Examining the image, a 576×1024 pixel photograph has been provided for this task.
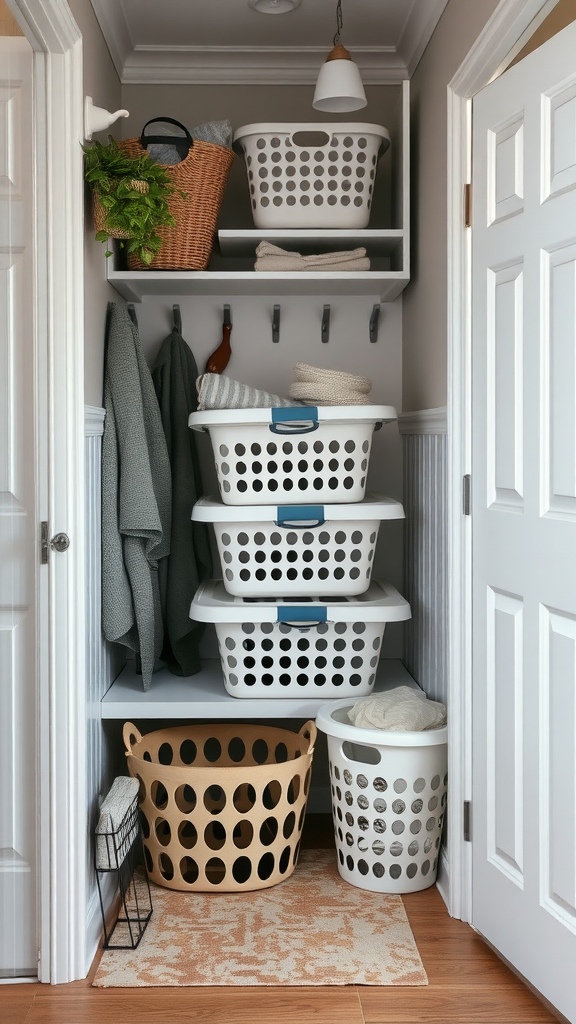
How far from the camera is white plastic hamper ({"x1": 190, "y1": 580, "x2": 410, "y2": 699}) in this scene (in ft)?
7.63

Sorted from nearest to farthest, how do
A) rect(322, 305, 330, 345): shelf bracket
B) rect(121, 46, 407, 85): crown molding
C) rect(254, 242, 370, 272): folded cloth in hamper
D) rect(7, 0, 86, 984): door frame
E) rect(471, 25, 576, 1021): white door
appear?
rect(471, 25, 576, 1021): white door
rect(7, 0, 86, 984): door frame
rect(254, 242, 370, 272): folded cloth in hamper
rect(121, 46, 407, 85): crown molding
rect(322, 305, 330, 345): shelf bracket

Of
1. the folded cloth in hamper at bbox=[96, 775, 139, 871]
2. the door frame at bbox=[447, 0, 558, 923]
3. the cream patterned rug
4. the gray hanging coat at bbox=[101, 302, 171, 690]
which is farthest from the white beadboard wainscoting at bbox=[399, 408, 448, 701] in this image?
the folded cloth in hamper at bbox=[96, 775, 139, 871]

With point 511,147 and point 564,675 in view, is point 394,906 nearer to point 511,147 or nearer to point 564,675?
point 564,675

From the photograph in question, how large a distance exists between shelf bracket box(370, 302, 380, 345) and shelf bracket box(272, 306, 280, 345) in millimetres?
295

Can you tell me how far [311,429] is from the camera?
90.7 inches

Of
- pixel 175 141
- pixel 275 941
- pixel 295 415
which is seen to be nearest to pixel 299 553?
pixel 295 415

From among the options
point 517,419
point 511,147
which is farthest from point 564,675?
point 511,147

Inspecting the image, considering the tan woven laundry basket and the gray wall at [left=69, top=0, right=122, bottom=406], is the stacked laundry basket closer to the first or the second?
the gray wall at [left=69, top=0, right=122, bottom=406]

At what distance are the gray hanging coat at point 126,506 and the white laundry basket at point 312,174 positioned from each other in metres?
0.55

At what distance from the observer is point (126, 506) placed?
230cm

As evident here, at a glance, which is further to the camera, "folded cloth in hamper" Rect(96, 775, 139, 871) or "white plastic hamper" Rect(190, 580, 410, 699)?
"white plastic hamper" Rect(190, 580, 410, 699)

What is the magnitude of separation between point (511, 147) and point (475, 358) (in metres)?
0.45

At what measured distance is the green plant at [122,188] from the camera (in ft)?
6.46

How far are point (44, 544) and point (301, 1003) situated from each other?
1.09m
